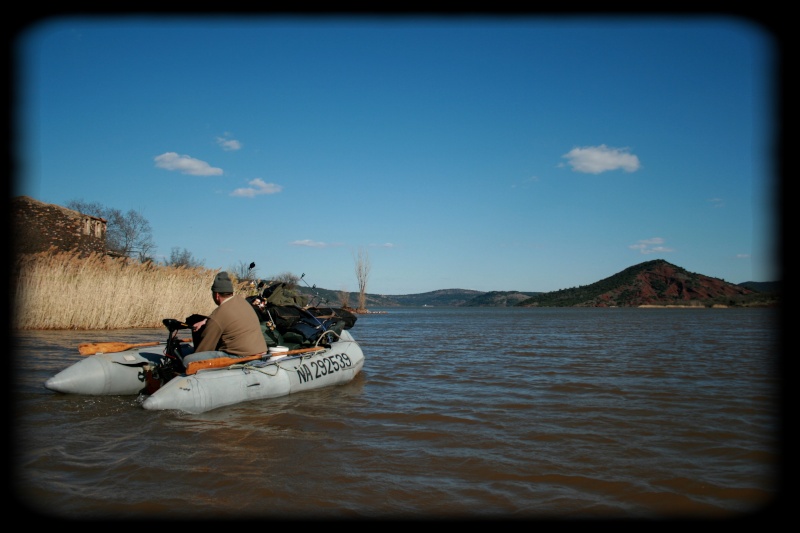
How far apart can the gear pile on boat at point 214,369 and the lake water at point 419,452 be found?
18 cm

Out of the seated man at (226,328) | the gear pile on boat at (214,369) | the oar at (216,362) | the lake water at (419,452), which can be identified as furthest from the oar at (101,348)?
the oar at (216,362)

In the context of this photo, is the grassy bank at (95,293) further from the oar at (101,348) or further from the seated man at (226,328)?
the seated man at (226,328)

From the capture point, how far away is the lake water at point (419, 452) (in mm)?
3594

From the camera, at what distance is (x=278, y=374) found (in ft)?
24.2

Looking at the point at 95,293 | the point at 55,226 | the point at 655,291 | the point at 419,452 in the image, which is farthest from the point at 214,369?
the point at 655,291

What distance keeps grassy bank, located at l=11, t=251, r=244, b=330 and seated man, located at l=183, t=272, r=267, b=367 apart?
8.15 m

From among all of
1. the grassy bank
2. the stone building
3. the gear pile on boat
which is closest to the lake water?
the gear pile on boat

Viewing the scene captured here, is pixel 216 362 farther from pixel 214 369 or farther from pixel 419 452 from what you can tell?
pixel 419 452

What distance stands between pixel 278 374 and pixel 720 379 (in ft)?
23.5

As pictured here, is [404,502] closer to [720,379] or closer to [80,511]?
[80,511]

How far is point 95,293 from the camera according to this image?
15.1 metres

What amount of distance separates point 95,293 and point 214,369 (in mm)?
10383

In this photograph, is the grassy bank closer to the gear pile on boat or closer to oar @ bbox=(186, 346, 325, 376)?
the gear pile on boat

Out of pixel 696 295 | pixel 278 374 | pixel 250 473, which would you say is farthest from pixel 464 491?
pixel 696 295
